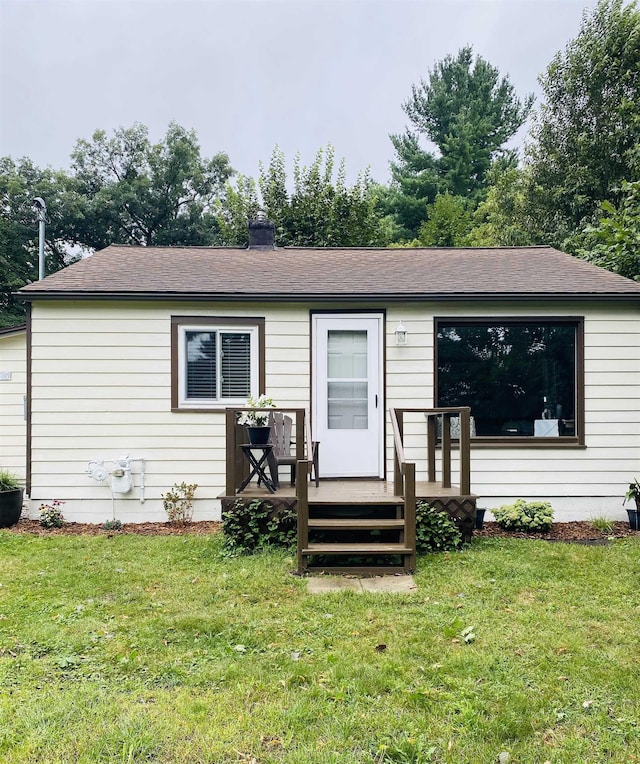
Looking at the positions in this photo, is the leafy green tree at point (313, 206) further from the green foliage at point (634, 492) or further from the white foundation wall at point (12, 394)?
the green foliage at point (634, 492)

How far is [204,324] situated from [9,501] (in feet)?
10.1

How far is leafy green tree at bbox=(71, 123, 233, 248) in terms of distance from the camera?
2286 centimetres

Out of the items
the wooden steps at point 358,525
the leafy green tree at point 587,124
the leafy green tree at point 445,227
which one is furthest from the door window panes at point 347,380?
the leafy green tree at point 445,227

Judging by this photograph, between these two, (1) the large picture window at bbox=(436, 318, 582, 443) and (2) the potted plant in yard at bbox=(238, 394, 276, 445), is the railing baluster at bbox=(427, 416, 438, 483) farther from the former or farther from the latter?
(2) the potted plant in yard at bbox=(238, 394, 276, 445)

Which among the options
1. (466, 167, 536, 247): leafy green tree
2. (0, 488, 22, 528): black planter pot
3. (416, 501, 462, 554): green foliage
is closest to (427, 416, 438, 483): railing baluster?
(416, 501, 462, 554): green foliage

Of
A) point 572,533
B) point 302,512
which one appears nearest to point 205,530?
point 302,512

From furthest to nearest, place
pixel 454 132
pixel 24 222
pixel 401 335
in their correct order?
pixel 454 132 < pixel 24 222 < pixel 401 335

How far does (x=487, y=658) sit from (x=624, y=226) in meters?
7.83

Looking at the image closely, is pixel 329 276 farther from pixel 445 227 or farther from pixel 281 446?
pixel 445 227

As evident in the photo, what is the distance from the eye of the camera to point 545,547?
16.6ft

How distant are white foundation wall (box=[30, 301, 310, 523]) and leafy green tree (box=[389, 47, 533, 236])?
16801 millimetres

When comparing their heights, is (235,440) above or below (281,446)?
above

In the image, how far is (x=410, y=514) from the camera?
4535mm

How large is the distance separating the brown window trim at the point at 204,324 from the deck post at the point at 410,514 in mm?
2425
